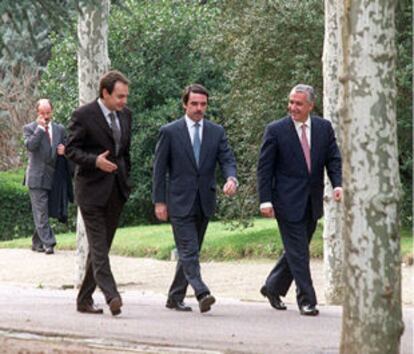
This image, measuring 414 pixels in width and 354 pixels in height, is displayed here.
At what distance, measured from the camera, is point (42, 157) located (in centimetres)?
2278

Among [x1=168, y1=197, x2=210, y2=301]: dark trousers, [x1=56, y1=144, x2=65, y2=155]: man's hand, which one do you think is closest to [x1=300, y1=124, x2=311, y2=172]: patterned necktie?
[x1=168, y1=197, x2=210, y2=301]: dark trousers

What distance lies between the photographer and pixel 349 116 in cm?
891

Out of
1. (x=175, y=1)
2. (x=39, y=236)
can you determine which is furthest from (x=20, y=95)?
(x=39, y=236)

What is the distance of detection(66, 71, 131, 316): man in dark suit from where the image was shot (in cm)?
1291

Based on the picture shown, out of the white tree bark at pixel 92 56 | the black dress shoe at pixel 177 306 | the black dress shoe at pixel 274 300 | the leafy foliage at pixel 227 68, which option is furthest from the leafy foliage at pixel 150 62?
the black dress shoe at pixel 274 300

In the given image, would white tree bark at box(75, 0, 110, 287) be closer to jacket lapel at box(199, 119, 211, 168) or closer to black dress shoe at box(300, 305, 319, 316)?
jacket lapel at box(199, 119, 211, 168)

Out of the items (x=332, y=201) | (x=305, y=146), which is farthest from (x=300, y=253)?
(x=332, y=201)

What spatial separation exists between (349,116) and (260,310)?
5169 mm

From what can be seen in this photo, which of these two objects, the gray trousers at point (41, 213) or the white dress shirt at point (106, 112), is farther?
the gray trousers at point (41, 213)

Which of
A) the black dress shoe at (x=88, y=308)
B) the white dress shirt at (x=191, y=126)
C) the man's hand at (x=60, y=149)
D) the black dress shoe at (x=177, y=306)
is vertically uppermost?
the white dress shirt at (x=191, y=126)

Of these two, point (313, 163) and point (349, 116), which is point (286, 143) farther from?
point (349, 116)

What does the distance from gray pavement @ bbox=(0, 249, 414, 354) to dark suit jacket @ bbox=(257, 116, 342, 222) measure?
963mm

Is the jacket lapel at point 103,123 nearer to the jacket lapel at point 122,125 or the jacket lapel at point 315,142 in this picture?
the jacket lapel at point 122,125

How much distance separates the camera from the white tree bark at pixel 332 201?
15594 mm
